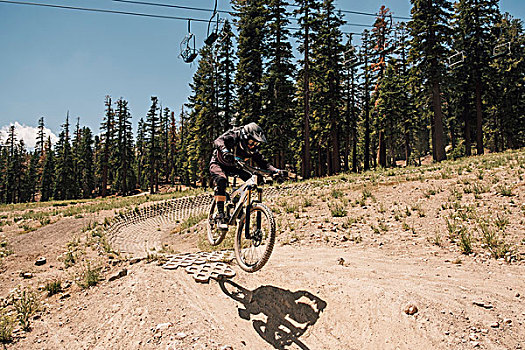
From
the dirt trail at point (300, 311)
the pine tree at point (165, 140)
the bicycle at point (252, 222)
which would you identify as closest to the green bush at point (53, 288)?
the dirt trail at point (300, 311)

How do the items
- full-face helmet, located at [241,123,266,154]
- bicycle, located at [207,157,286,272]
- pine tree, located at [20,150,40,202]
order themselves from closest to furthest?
bicycle, located at [207,157,286,272]
full-face helmet, located at [241,123,266,154]
pine tree, located at [20,150,40,202]

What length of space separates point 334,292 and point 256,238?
1.82m

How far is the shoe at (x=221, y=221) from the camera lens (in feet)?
20.5

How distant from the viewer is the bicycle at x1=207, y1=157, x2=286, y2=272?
5.37 meters

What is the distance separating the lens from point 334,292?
5.64 metres

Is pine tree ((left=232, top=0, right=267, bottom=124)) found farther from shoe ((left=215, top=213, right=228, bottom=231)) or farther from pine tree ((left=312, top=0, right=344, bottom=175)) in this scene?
shoe ((left=215, top=213, right=228, bottom=231))

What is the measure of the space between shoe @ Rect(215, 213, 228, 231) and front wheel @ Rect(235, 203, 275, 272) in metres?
0.34

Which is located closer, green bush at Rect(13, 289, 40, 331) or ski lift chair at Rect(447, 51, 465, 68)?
green bush at Rect(13, 289, 40, 331)

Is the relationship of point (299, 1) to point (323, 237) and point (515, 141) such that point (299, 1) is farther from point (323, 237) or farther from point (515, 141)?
point (515, 141)

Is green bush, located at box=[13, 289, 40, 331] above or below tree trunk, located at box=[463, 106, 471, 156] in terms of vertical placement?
below

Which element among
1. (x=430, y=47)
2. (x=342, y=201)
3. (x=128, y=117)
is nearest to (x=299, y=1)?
(x=430, y=47)

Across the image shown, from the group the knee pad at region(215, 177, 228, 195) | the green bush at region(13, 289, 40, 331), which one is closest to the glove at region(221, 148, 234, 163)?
the knee pad at region(215, 177, 228, 195)

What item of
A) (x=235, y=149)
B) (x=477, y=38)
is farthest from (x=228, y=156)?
(x=477, y=38)

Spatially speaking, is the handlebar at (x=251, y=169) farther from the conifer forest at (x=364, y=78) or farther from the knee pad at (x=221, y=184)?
the conifer forest at (x=364, y=78)
